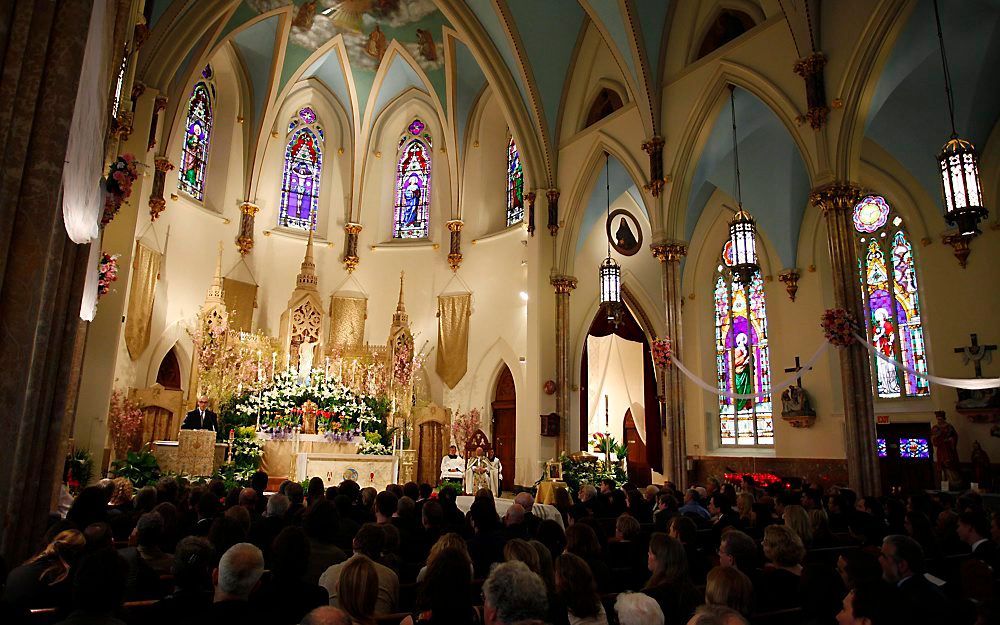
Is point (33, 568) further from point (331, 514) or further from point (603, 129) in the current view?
point (603, 129)

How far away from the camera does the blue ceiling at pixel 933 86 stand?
10711 mm

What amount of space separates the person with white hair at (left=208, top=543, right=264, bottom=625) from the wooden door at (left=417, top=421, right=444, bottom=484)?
15.0 metres

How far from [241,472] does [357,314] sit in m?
6.39

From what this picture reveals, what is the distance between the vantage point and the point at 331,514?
446cm

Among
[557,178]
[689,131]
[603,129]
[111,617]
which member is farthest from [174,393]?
[111,617]

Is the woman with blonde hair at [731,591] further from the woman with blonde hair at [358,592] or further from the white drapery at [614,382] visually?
the white drapery at [614,382]

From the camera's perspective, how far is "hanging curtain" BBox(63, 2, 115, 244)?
415cm

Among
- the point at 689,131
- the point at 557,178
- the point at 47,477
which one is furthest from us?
the point at 557,178

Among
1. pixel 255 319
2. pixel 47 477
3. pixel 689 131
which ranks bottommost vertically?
pixel 47 477

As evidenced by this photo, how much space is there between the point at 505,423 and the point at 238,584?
15.4m

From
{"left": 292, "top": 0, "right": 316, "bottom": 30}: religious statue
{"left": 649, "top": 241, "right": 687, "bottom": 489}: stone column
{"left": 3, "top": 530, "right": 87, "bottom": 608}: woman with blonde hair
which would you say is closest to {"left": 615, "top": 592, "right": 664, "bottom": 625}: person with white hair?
{"left": 3, "top": 530, "right": 87, "bottom": 608}: woman with blonde hair

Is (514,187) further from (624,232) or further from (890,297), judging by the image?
(890,297)

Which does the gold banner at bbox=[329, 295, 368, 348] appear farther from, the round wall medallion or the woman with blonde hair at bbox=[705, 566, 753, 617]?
the woman with blonde hair at bbox=[705, 566, 753, 617]

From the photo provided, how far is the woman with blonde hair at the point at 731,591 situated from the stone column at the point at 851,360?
765cm
